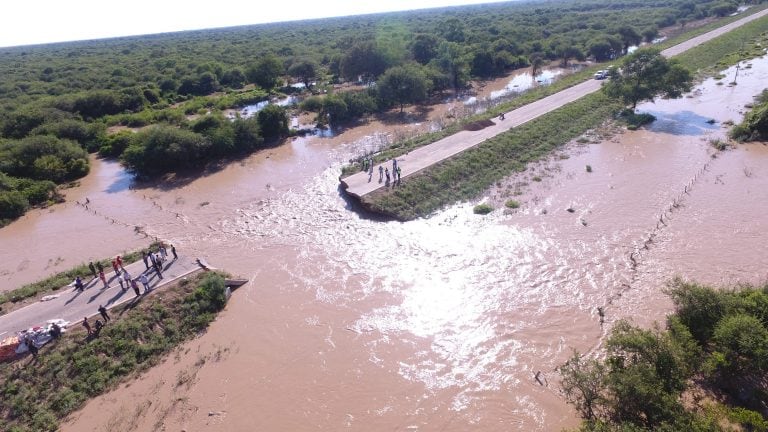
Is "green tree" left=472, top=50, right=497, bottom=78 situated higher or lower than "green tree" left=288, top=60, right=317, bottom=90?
lower

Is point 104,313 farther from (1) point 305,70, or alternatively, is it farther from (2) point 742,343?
(1) point 305,70

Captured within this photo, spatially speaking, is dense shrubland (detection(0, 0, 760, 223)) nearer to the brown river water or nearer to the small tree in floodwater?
the brown river water

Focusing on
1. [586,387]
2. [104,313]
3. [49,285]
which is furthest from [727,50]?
[49,285]

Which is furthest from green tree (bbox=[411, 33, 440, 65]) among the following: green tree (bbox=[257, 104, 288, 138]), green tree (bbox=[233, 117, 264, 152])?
green tree (bbox=[233, 117, 264, 152])

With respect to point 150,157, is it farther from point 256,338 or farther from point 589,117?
point 589,117

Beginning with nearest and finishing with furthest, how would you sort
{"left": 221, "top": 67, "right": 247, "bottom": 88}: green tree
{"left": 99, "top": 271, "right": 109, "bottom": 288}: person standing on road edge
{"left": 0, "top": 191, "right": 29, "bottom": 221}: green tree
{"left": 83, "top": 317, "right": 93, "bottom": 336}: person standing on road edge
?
{"left": 83, "top": 317, "right": 93, "bottom": 336}: person standing on road edge < {"left": 99, "top": 271, "right": 109, "bottom": 288}: person standing on road edge < {"left": 0, "top": 191, "right": 29, "bottom": 221}: green tree < {"left": 221, "top": 67, "right": 247, "bottom": 88}: green tree

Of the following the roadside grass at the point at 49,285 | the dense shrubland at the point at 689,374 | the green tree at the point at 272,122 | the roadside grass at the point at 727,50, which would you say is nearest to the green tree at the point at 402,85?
the green tree at the point at 272,122
